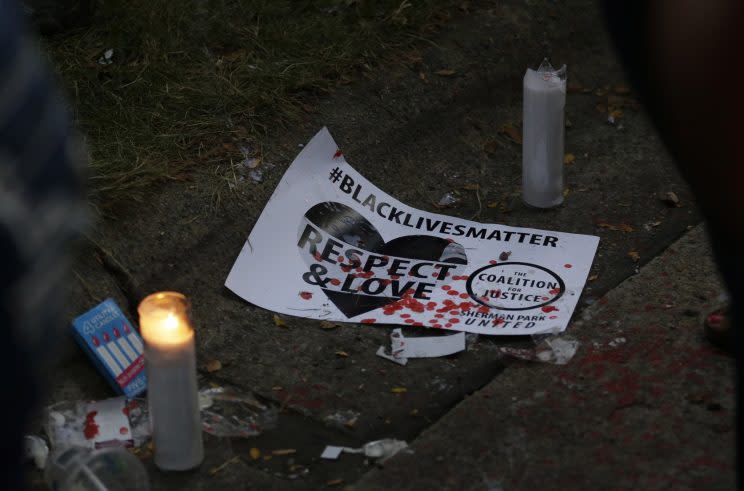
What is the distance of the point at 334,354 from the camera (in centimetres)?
201

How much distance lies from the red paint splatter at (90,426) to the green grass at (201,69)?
0.51 m

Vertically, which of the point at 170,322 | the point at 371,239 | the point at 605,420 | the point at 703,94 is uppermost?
the point at 703,94

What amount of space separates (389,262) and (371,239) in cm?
8

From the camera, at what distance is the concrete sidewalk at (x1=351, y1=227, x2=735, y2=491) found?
1.64 metres

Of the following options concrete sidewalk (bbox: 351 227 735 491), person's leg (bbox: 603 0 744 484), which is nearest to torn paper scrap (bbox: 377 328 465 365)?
concrete sidewalk (bbox: 351 227 735 491)

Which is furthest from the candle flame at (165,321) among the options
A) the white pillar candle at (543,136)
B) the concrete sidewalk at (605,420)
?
the white pillar candle at (543,136)

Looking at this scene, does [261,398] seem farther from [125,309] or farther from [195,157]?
[195,157]

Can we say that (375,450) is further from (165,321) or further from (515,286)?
(515,286)

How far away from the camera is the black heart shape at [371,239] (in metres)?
2.26

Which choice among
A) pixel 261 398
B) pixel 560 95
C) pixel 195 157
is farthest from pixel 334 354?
pixel 560 95

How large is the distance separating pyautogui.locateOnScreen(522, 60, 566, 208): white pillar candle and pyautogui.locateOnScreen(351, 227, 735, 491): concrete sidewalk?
43 centimetres

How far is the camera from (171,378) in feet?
5.32

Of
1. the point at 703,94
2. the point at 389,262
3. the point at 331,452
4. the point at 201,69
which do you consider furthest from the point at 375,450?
the point at 201,69

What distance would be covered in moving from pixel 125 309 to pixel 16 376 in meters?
1.17
